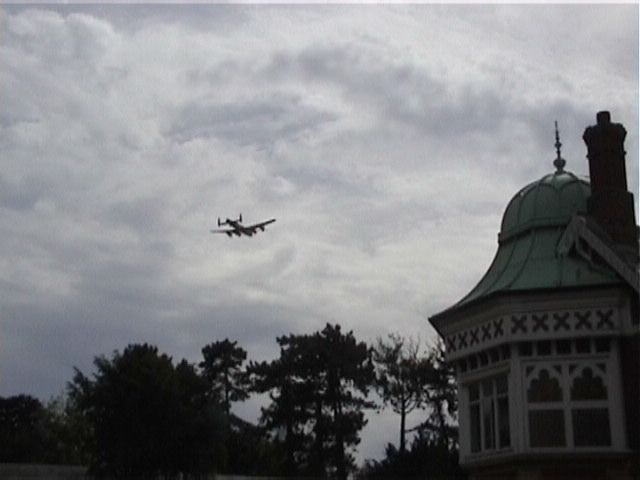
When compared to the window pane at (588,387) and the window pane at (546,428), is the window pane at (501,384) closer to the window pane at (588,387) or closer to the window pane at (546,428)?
the window pane at (546,428)

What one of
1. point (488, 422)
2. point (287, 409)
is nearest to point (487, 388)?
point (488, 422)

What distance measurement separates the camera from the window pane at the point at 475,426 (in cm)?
2811

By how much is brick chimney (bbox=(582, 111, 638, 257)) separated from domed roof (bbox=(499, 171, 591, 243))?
2.79 ft

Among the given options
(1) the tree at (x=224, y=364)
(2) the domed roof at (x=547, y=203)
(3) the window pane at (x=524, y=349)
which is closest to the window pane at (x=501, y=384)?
(3) the window pane at (x=524, y=349)

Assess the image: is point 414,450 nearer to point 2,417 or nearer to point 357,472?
point 357,472

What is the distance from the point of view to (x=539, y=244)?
2877 centimetres

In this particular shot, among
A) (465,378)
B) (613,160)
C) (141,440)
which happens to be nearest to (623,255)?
(613,160)

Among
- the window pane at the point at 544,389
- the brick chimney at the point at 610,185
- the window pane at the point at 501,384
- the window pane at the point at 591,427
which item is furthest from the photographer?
the brick chimney at the point at 610,185

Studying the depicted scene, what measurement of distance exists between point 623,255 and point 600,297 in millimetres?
1363

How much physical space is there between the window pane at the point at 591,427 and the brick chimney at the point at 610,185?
188 inches

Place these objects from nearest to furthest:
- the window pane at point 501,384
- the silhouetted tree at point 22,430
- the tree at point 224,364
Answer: the window pane at point 501,384 < the silhouetted tree at point 22,430 < the tree at point 224,364

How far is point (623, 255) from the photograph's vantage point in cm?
2641

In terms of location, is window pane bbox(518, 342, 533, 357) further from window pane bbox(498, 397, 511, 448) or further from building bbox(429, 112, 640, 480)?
window pane bbox(498, 397, 511, 448)

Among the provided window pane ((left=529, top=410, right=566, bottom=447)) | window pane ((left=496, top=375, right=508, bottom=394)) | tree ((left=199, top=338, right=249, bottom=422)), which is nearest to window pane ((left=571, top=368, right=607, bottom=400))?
window pane ((left=529, top=410, right=566, bottom=447))
